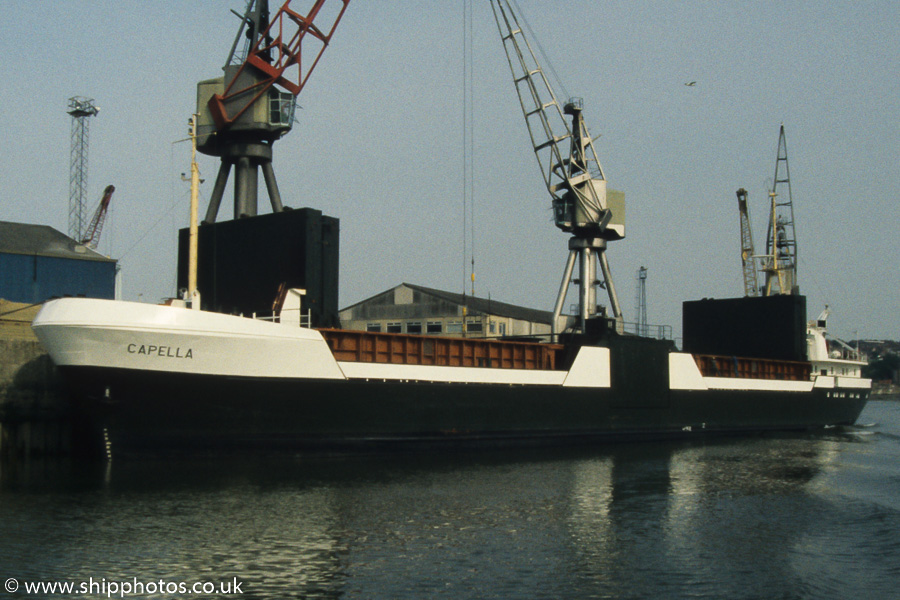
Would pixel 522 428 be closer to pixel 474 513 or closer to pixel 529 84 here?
pixel 474 513

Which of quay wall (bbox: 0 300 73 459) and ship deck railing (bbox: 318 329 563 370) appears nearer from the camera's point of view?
quay wall (bbox: 0 300 73 459)

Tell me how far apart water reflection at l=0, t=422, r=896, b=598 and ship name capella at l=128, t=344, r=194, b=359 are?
2.55 m

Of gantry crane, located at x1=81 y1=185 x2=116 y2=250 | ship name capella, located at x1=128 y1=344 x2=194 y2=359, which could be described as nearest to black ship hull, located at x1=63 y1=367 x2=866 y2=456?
ship name capella, located at x1=128 y1=344 x2=194 y2=359

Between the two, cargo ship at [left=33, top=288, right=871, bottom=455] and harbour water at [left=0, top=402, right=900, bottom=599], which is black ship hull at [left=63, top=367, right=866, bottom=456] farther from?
harbour water at [left=0, top=402, right=900, bottom=599]

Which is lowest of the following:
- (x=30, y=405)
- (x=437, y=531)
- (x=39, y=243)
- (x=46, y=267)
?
(x=437, y=531)

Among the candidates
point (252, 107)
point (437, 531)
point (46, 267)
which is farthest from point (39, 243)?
point (437, 531)

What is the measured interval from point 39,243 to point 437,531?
3201 centimetres

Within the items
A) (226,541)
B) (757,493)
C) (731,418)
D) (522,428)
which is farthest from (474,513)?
(731,418)

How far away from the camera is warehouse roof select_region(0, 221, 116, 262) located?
36.2 meters

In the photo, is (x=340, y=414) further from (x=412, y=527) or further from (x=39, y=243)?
(x=39, y=243)

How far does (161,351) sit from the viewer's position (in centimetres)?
1798

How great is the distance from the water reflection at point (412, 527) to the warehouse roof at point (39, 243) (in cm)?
1983

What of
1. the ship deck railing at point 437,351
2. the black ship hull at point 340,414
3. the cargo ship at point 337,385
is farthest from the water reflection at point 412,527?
the ship deck railing at point 437,351

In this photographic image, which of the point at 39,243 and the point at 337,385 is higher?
the point at 39,243
